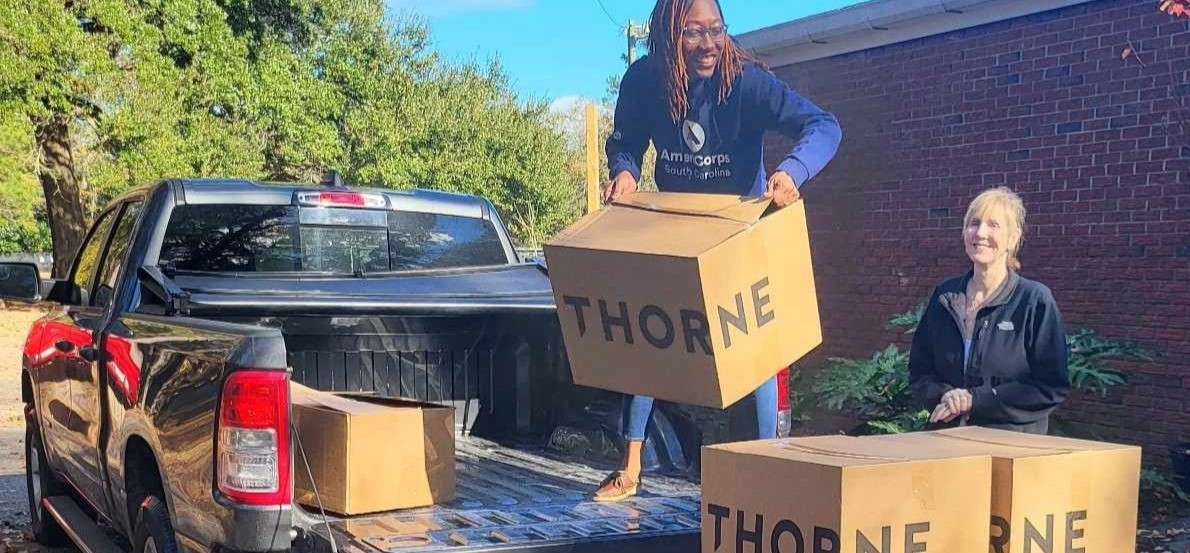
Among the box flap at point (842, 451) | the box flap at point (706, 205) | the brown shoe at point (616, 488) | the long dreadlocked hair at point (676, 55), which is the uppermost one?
the long dreadlocked hair at point (676, 55)

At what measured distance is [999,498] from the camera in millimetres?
2463

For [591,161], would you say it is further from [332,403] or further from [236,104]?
[236,104]

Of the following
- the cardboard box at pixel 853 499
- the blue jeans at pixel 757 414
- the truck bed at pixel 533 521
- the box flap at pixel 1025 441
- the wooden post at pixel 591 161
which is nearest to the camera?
the cardboard box at pixel 853 499

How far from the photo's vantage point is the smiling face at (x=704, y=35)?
362 cm

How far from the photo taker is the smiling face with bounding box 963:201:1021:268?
3.07 metres

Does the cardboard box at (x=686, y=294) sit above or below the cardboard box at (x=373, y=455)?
above

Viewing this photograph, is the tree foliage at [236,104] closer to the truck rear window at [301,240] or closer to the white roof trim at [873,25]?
the white roof trim at [873,25]

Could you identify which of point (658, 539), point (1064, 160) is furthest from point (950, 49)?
point (658, 539)

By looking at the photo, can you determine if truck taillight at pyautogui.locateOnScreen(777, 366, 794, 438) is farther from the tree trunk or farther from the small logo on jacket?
the tree trunk

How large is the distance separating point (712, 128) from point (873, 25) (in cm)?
528

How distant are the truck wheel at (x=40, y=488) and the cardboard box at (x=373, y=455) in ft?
9.07

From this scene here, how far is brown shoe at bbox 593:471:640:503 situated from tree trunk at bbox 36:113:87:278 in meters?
17.4

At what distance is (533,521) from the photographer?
130 inches

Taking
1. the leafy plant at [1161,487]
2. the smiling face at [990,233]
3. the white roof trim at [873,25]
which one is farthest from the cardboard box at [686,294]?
the white roof trim at [873,25]
